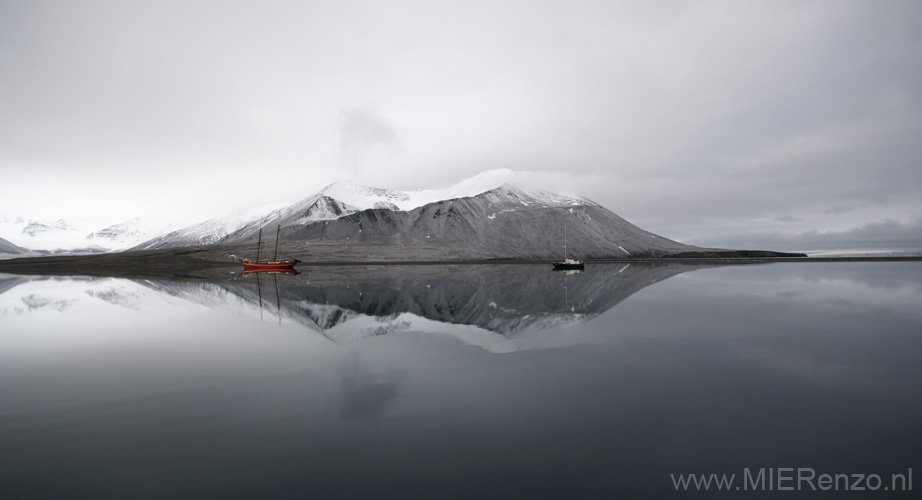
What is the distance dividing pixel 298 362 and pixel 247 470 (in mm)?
8845

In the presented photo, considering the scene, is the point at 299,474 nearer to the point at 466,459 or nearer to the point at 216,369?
the point at 466,459

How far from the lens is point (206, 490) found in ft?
24.6

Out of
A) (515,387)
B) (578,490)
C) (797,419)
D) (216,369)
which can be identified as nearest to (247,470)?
(578,490)

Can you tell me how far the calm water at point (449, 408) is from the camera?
7.99 meters

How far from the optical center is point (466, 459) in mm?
8547

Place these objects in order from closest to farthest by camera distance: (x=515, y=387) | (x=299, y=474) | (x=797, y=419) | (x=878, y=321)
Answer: (x=299, y=474)
(x=797, y=419)
(x=515, y=387)
(x=878, y=321)

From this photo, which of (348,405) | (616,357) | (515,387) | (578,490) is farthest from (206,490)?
(616,357)

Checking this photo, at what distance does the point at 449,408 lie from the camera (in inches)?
448

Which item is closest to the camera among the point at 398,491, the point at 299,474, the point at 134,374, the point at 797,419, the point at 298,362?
the point at 398,491

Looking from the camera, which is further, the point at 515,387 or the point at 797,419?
the point at 515,387

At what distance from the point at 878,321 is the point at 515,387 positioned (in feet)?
84.3

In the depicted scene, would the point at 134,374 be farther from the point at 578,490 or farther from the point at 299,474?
the point at 578,490

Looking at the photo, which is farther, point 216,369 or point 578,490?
point 216,369

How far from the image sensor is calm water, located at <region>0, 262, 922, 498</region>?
7988 millimetres
